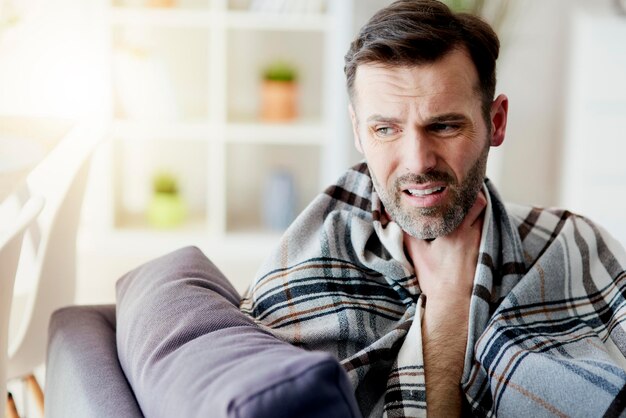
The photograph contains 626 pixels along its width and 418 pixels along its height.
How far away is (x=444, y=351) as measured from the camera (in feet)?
5.14

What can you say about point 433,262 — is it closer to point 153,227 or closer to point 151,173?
point 153,227

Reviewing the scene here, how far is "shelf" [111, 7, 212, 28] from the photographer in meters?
4.02

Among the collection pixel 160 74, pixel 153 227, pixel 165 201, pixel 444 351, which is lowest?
pixel 153 227

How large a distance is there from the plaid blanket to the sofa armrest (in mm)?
248

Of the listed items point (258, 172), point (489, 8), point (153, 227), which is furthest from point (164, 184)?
point (489, 8)

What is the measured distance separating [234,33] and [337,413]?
3.51m

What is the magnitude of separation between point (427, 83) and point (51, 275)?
0.98m

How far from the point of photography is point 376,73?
5.44 feet

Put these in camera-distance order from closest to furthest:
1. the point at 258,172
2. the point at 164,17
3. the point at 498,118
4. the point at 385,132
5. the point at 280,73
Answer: the point at 385,132, the point at 498,118, the point at 164,17, the point at 280,73, the point at 258,172

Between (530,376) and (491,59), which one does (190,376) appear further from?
(491,59)

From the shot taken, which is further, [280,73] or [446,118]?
[280,73]

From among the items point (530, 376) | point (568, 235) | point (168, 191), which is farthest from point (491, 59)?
point (168, 191)

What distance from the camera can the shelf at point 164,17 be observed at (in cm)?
402

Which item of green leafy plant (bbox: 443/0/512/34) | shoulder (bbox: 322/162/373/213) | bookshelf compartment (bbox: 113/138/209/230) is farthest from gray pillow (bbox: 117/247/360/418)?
bookshelf compartment (bbox: 113/138/209/230)
